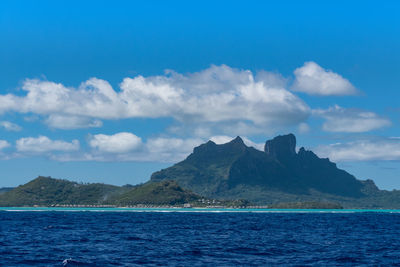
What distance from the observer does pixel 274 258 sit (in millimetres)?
99188

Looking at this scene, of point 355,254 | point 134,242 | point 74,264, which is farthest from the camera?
point 134,242

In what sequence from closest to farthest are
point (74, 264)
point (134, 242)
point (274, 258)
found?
point (74, 264)
point (274, 258)
point (134, 242)

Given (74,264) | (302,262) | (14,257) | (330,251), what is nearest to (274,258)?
(302,262)

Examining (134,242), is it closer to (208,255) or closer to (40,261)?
(208,255)

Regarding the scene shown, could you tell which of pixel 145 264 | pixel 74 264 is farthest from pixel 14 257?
pixel 145 264

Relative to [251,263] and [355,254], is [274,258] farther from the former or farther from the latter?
[355,254]

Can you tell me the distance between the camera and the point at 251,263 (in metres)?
91.6

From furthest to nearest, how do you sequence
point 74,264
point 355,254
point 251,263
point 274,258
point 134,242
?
point 134,242 < point 355,254 < point 274,258 < point 251,263 < point 74,264

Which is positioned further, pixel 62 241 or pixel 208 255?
pixel 62 241

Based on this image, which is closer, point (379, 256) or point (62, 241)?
point (379, 256)

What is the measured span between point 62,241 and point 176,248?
3103 centimetres

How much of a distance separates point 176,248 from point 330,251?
32628 mm

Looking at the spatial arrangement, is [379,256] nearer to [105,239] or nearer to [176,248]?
[176,248]

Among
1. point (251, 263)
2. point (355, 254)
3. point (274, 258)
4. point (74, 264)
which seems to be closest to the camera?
point (74, 264)
